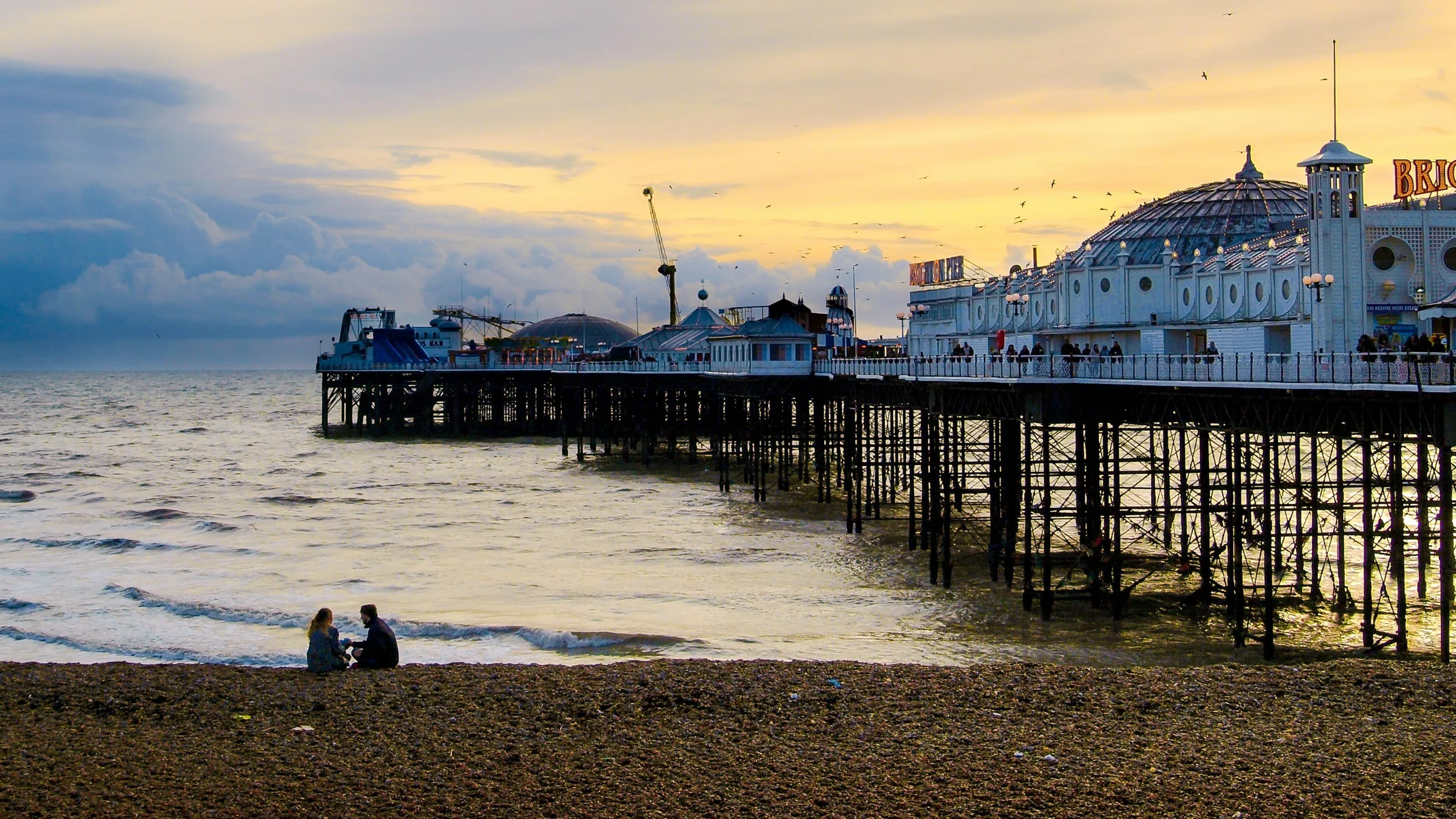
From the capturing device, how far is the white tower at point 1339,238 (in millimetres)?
28781

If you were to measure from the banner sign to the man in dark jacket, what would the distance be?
59498 millimetres

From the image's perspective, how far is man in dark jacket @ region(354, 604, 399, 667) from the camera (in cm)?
2016

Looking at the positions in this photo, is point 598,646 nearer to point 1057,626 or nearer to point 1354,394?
point 1057,626

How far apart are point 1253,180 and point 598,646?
189ft

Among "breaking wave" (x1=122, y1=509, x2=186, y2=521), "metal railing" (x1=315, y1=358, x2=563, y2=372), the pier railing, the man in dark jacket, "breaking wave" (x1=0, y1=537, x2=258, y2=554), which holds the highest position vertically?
"metal railing" (x1=315, y1=358, x2=563, y2=372)

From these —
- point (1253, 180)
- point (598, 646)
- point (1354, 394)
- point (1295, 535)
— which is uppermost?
point (1253, 180)

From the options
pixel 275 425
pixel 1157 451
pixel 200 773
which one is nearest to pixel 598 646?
pixel 200 773

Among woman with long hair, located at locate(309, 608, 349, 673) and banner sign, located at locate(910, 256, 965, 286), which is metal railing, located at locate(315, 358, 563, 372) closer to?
banner sign, located at locate(910, 256, 965, 286)

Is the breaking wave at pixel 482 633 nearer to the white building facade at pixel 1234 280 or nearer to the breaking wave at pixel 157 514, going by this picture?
the white building facade at pixel 1234 280

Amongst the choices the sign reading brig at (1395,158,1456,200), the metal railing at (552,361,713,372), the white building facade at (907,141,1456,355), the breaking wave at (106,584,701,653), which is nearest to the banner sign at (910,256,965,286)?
the white building facade at (907,141,1456,355)

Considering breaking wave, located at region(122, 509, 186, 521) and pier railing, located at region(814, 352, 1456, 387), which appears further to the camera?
breaking wave, located at region(122, 509, 186, 521)

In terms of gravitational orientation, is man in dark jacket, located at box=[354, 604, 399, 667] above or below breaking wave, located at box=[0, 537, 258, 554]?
above

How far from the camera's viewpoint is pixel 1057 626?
24656 mm

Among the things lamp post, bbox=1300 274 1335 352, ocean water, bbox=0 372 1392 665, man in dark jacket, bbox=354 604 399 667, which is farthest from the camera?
lamp post, bbox=1300 274 1335 352
